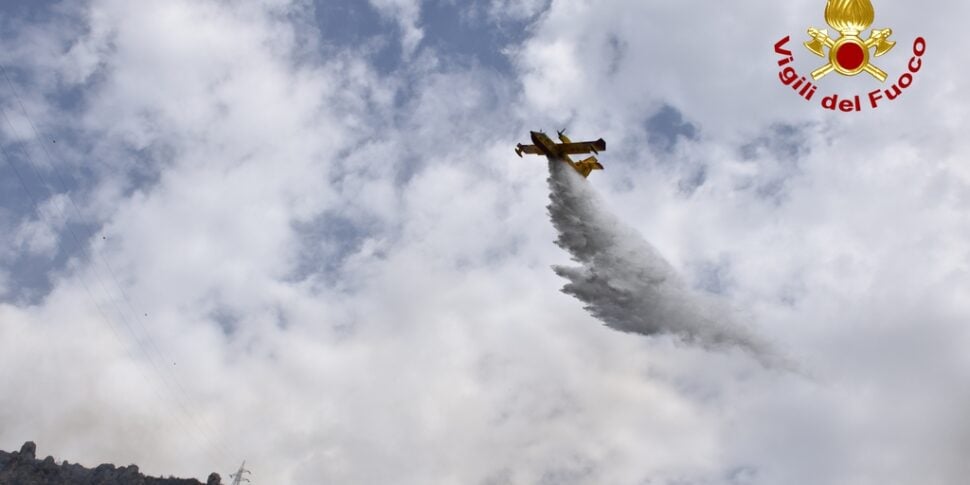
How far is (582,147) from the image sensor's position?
2579 inches

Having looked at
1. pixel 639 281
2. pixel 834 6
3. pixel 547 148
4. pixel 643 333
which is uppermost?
pixel 547 148

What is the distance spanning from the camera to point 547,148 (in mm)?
67062

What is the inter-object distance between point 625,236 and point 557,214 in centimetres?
719

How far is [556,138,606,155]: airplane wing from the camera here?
64250 mm

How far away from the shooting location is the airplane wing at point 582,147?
64250 millimetres

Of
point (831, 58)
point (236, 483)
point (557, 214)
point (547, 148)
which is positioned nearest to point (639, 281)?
point (557, 214)

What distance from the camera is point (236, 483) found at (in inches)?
5423

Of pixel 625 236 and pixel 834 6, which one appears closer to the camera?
pixel 834 6

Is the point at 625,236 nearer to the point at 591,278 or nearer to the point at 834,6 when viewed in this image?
the point at 591,278

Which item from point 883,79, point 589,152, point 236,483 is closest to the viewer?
point 883,79

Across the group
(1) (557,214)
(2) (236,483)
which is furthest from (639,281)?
(2) (236,483)

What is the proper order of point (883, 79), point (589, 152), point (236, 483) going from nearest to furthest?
point (883, 79)
point (589, 152)
point (236, 483)

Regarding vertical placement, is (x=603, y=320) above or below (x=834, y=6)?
below

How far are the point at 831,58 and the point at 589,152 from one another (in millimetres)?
23177
